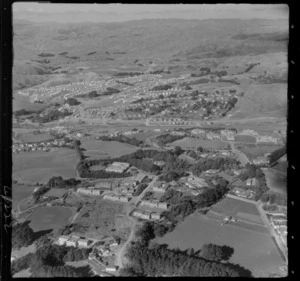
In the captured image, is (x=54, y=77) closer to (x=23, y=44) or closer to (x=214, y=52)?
(x=23, y=44)

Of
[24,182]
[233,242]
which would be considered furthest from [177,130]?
[24,182]

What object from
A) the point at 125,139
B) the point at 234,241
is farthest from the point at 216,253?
the point at 125,139

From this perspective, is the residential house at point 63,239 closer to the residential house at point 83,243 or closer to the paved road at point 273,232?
the residential house at point 83,243

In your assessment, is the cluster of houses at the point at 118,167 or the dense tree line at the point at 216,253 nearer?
the dense tree line at the point at 216,253

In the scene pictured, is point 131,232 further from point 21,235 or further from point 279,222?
point 279,222

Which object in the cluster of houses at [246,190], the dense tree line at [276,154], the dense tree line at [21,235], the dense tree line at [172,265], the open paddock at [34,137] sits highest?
the open paddock at [34,137]

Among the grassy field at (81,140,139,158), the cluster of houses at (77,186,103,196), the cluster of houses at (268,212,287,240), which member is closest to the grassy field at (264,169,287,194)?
the cluster of houses at (268,212,287,240)

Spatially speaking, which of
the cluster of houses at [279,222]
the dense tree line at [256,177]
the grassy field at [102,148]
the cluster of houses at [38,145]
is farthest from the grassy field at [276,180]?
the cluster of houses at [38,145]
